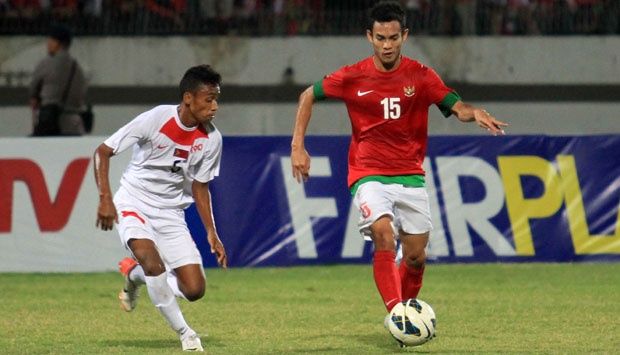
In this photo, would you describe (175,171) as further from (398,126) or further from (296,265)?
(296,265)

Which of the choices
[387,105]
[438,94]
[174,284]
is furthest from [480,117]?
[174,284]

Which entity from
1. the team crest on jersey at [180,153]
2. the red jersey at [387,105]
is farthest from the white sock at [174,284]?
the red jersey at [387,105]

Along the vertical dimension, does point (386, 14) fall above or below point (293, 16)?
above

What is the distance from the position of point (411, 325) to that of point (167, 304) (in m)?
1.48

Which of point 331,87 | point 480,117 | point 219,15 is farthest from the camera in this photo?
point 219,15

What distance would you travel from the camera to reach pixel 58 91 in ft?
55.7

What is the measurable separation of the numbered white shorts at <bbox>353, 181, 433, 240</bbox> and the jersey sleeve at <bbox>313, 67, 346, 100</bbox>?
0.61 m

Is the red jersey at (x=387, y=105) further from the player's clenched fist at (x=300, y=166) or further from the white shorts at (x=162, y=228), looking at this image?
the white shorts at (x=162, y=228)

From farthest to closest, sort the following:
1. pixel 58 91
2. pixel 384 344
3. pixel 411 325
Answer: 1. pixel 58 91
2. pixel 384 344
3. pixel 411 325

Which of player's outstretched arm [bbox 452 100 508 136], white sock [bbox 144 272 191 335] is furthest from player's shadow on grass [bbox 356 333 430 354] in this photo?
player's outstretched arm [bbox 452 100 508 136]

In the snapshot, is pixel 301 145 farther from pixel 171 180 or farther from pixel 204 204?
pixel 171 180

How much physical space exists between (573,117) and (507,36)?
1.56 m

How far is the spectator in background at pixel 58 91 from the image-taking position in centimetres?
1694

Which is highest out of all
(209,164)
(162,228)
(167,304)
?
(209,164)
